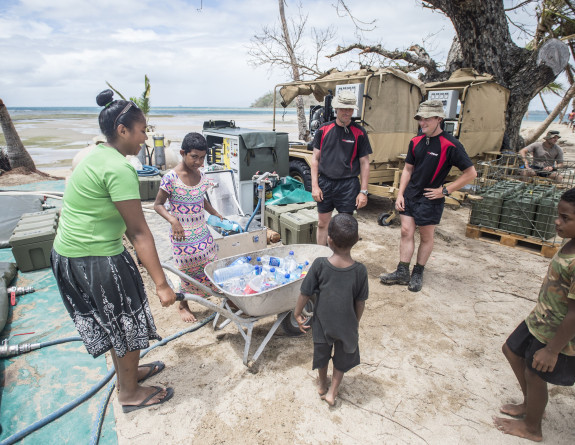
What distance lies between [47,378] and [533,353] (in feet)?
11.2

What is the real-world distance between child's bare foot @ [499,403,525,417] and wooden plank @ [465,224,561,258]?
356 cm

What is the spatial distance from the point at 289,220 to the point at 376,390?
112 inches

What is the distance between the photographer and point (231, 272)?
9.80 ft

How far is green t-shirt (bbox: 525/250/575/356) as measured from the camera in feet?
5.71

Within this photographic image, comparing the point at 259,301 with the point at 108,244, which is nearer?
the point at 108,244

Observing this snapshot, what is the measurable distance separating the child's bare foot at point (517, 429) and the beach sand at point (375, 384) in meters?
0.03

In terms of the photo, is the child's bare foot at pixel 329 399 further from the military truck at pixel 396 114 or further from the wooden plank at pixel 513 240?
the wooden plank at pixel 513 240

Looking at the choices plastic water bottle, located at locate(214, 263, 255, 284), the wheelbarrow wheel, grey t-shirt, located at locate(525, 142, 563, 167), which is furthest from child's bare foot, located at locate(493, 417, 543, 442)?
grey t-shirt, located at locate(525, 142, 563, 167)

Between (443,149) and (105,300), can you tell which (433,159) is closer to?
(443,149)

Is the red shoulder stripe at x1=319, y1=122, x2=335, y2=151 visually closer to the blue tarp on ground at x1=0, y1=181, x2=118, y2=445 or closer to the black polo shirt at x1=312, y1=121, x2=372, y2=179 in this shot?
the black polo shirt at x1=312, y1=121, x2=372, y2=179

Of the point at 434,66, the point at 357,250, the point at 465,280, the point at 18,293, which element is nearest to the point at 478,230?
the point at 465,280

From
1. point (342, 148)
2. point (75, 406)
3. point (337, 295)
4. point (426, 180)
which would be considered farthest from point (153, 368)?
point (426, 180)

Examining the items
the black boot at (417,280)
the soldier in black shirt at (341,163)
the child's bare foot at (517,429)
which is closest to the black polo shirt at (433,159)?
the soldier in black shirt at (341,163)

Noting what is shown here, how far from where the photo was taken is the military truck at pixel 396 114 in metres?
6.32
